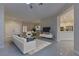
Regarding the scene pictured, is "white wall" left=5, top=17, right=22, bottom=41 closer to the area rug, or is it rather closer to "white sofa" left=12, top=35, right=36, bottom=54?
"white sofa" left=12, top=35, right=36, bottom=54

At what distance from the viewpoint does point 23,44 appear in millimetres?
2693

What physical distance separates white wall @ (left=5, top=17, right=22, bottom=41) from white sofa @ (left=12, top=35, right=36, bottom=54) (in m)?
0.13

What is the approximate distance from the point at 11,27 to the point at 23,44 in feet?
1.70

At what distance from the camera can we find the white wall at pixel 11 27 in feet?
8.66

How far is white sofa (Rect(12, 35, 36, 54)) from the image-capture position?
269 cm

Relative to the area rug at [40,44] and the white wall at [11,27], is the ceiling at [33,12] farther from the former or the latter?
the area rug at [40,44]

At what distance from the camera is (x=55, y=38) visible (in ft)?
11.5

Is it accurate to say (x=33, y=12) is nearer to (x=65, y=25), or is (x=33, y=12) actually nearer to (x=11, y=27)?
(x=11, y=27)

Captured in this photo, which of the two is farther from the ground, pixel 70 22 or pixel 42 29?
pixel 70 22

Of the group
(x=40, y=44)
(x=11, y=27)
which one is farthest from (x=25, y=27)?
(x=40, y=44)

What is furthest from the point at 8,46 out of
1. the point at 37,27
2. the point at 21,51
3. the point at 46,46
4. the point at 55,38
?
the point at 55,38

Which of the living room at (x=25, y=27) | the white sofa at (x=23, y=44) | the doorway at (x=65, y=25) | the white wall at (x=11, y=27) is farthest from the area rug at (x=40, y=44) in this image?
the white wall at (x=11, y=27)

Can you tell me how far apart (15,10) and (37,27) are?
693mm

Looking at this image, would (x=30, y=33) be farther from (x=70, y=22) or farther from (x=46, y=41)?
(x=70, y=22)
